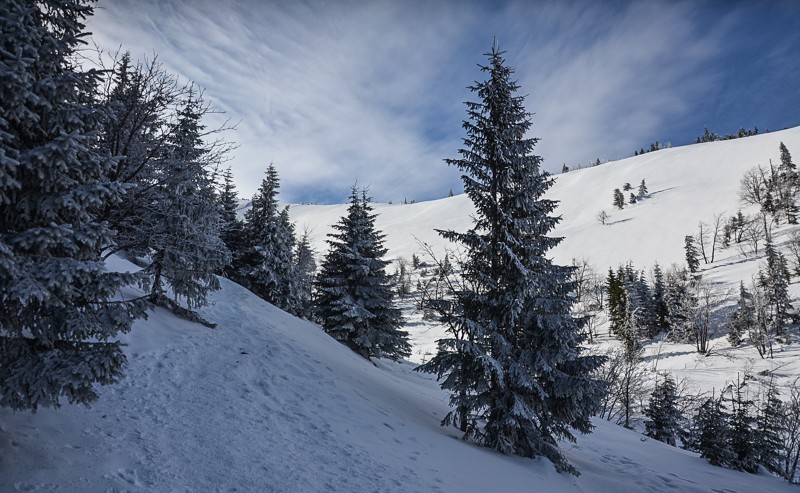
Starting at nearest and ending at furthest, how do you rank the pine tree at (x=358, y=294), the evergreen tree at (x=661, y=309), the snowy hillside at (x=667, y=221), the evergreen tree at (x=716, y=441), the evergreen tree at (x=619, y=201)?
the evergreen tree at (x=716, y=441) → the pine tree at (x=358, y=294) → the snowy hillside at (x=667, y=221) → the evergreen tree at (x=661, y=309) → the evergreen tree at (x=619, y=201)

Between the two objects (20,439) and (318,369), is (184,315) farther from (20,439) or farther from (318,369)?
(20,439)

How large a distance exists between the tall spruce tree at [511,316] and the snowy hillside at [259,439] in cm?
120

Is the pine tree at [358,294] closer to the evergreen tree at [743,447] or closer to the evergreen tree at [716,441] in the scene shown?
the evergreen tree at [716,441]

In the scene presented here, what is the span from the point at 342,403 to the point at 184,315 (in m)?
7.05

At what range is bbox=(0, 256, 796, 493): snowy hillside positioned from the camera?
4965mm

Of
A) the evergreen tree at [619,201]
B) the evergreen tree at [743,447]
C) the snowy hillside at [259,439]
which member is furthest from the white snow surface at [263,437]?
the evergreen tree at [619,201]

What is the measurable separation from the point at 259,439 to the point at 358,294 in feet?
48.0

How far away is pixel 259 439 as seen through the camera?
Answer: 6.68 meters

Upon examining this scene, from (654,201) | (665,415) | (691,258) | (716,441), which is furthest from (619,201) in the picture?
(716,441)

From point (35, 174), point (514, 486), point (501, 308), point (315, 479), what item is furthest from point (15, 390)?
point (501, 308)

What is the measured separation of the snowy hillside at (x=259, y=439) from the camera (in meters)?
4.96

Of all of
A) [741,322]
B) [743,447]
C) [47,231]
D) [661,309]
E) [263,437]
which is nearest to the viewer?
[47,231]

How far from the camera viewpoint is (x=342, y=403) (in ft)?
31.0

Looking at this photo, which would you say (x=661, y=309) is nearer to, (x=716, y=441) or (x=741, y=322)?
(x=741, y=322)
